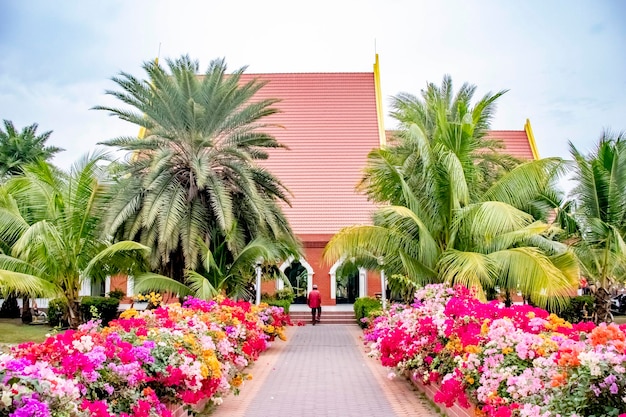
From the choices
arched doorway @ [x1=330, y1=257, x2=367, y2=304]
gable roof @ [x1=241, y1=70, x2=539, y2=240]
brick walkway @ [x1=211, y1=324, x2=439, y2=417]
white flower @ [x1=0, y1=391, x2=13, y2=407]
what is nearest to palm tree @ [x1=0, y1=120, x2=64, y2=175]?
gable roof @ [x1=241, y1=70, x2=539, y2=240]

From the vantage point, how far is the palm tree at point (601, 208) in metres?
16.7

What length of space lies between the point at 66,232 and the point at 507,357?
12586 mm

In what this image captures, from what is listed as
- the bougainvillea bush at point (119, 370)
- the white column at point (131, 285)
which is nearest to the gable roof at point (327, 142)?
the white column at point (131, 285)

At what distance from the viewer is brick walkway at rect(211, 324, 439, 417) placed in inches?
336

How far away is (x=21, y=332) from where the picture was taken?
20094mm

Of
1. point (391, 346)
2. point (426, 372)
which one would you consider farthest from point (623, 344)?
point (391, 346)

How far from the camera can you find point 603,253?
17281mm

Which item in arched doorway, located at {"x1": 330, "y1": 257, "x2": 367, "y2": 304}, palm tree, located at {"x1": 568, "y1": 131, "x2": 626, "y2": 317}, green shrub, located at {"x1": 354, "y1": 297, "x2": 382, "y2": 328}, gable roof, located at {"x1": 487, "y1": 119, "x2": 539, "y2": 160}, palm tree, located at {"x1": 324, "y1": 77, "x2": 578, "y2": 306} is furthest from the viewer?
gable roof, located at {"x1": 487, "y1": 119, "x2": 539, "y2": 160}

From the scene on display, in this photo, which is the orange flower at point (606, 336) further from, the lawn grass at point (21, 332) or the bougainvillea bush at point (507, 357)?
the lawn grass at point (21, 332)

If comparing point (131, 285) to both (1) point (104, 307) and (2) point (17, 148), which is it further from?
(2) point (17, 148)

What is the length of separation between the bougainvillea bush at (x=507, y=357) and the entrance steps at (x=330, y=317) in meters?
13.8

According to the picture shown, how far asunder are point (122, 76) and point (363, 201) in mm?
15815

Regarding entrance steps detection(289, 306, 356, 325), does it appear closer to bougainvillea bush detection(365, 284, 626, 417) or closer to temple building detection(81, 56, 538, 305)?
temple building detection(81, 56, 538, 305)

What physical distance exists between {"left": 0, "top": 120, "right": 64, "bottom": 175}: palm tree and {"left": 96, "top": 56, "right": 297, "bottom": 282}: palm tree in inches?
599
